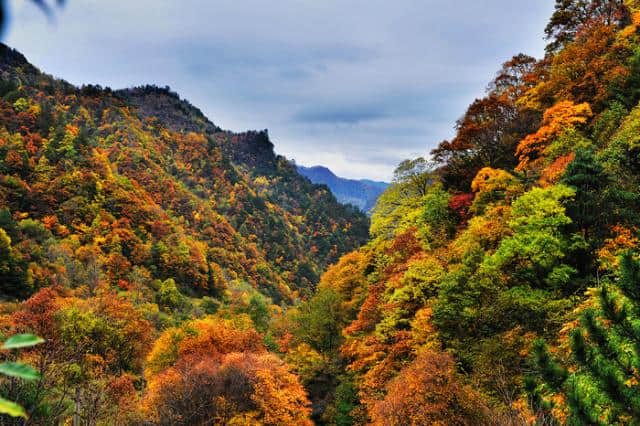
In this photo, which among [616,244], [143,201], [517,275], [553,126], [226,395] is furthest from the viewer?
[143,201]

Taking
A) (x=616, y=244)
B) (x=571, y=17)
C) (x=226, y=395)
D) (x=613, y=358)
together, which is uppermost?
(x=571, y=17)

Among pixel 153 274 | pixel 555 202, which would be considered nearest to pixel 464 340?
pixel 555 202

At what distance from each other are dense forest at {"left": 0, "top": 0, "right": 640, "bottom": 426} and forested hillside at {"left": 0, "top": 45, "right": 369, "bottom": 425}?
0.28m

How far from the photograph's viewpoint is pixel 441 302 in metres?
16.4

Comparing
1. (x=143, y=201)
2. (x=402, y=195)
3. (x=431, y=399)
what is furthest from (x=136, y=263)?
(x=431, y=399)

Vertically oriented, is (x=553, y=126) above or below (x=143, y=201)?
above

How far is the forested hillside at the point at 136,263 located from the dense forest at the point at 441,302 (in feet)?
0.93

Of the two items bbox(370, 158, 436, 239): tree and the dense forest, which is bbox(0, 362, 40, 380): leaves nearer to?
the dense forest

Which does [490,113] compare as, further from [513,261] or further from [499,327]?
[499,327]

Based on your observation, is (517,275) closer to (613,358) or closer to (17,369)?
(613,358)

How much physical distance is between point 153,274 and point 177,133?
12905cm

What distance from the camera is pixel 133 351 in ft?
106

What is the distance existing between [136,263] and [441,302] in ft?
209

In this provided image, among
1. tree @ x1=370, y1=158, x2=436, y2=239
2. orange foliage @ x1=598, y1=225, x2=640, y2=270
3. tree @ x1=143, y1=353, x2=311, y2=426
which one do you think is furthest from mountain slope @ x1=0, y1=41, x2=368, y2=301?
tree @ x1=370, y1=158, x2=436, y2=239
